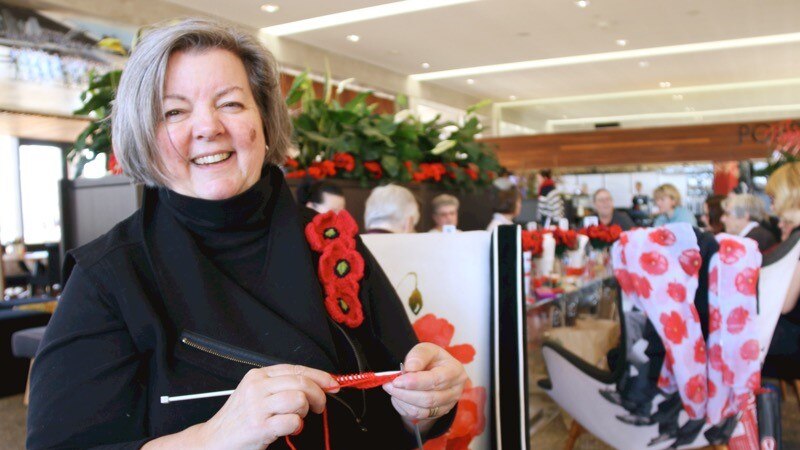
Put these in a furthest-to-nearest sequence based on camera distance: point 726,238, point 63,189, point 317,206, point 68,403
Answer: point 317,206, point 63,189, point 726,238, point 68,403

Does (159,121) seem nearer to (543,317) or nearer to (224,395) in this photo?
(224,395)

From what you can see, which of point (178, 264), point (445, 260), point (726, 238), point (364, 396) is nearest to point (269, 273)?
point (178, 264)

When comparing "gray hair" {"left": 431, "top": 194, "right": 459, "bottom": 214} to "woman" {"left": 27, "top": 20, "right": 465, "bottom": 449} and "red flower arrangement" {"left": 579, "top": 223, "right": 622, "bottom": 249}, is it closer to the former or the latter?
"red flower arrangement" {"left": 579, "top": 223, "right": 622, "bottom": 249}

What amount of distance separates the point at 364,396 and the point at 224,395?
0.25 m

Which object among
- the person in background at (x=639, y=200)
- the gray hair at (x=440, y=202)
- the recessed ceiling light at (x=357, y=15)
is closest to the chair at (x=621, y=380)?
the gray hair at (x=440, y=202)

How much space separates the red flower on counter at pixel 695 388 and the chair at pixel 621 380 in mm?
88

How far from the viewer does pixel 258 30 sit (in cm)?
976

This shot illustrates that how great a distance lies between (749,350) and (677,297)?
28cm

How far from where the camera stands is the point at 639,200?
1155cm

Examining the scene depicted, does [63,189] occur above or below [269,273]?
above

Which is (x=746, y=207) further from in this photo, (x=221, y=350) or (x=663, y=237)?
(x=221, y=350)

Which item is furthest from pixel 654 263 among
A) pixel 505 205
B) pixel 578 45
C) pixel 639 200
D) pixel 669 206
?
pixel 639 200

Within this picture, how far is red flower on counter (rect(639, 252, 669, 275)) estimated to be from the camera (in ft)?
7.31

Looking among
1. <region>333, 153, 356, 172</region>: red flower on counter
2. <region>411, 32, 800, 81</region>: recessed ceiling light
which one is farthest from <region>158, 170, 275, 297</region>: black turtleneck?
<region>411, 32, 800, 81</region>: recessed ceiling light
